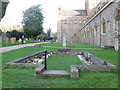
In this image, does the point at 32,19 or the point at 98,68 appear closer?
the point at 98,68

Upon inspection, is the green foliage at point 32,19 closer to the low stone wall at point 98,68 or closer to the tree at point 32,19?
the tree at point 32,19

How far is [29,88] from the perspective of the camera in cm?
289

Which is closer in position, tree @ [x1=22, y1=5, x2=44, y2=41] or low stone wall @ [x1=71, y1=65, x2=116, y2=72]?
low stone wall @ [x1=71, y1=65, x2=116, y2=72]

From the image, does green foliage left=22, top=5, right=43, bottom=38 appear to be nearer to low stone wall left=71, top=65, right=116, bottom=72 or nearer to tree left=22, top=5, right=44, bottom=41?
tree left=22, top=5, right=44, bottom=41

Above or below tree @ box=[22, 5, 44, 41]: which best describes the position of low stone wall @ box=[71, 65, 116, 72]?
below

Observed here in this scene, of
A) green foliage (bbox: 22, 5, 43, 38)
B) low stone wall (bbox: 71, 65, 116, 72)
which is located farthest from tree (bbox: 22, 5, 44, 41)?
low stone wall (bbox: 71, 65, 116, 72)

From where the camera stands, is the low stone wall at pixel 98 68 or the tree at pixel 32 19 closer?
the low stone wall at pixel 98 68

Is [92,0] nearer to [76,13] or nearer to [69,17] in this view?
[76,13]

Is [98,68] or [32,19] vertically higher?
[32,19]

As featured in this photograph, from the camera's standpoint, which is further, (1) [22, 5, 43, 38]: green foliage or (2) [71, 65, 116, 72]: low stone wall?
(1) [22, 5, 43, 38]: green foliage

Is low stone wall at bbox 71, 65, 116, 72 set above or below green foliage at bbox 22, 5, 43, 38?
below

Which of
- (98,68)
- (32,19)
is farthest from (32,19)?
(98,68)

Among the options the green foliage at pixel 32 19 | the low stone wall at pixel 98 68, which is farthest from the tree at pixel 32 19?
the low stone wall at pixel 98 68

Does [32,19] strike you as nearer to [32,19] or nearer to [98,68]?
[32,19]
